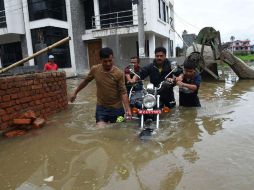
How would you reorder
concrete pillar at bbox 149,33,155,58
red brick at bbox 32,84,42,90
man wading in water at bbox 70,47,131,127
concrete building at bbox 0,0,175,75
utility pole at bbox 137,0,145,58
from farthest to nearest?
concrete pillar at bbox 149,33,155,58 < concrete building at bbox 0,0,175,75 < utility pole at bbox 137,0,145,58 < red brick at bbox 32,84,42,90 < man wading in water at bbox 70,47,131,127

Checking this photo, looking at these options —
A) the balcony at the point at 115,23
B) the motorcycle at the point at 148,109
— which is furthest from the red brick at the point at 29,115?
the balcony at the point at 115,23

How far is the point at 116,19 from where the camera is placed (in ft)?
68.3

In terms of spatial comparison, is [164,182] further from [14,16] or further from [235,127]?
[14,16]

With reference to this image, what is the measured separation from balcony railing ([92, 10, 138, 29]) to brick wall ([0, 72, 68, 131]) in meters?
13.1

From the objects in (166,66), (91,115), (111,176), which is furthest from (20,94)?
(111,176)

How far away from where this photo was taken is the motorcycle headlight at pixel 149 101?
4871mm

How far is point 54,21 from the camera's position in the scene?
20.0 metres

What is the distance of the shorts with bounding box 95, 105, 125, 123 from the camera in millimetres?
5281

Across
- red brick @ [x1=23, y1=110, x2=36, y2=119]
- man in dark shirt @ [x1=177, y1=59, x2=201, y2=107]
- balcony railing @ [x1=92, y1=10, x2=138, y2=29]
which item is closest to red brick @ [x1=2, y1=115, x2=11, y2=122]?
red brick @ [x1=23, y1=110, x2=36, y2=119]

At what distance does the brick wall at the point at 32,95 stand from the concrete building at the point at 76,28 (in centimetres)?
1183

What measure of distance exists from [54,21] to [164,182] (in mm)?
18357

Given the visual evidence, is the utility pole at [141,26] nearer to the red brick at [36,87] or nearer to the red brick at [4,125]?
the red brick at [36,87]

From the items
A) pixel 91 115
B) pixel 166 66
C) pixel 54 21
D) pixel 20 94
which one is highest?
pixel 54 21

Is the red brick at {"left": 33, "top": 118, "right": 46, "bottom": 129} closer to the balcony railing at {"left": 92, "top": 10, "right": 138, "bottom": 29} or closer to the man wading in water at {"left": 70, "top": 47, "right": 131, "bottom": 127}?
the man wading in water at {"left": 70, "top": 47, "right": 131, "bottom": 127}
